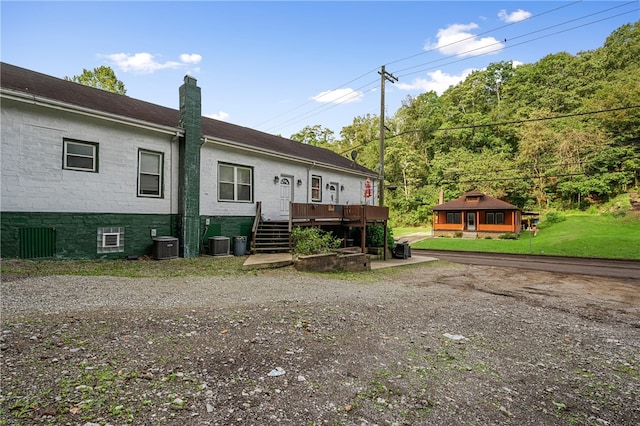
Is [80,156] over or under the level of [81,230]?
over

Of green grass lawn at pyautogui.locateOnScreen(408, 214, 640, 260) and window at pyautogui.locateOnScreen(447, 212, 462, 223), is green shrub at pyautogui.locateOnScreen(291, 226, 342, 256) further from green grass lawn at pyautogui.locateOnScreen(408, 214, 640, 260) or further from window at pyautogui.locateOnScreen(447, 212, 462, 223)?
window at pyautogui.locateOnScreen(447, 212, 462, 223)

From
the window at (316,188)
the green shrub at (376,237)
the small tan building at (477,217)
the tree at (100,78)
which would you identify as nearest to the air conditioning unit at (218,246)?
the window at (316,188)

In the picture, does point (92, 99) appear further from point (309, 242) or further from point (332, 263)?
point (332, 263)

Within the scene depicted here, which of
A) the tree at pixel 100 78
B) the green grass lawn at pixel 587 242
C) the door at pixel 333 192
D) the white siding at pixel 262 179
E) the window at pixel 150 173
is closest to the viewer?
the window at pixel 150 173

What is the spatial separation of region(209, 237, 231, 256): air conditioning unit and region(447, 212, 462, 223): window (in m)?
29.2

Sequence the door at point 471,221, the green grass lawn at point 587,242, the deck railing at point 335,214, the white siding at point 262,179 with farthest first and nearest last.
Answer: the door at point 471,221
the green grass lawn at point 587,242
the deck railing at point 335,214
the white siding at point 262,179

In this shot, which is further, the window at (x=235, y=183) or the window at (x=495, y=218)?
the window at (x=495, y=218)

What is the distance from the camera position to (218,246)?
10.8 metres

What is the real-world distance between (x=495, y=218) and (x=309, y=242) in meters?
28.0

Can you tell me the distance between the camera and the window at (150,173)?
9.78 meters

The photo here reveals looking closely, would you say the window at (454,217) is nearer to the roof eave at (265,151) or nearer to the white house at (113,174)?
the roof eave at (265,151)

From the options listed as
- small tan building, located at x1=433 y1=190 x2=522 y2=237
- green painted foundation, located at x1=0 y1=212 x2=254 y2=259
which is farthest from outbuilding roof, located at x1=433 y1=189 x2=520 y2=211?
green painted foundation, located at x1=0 y1=212 x2=254 y2=259

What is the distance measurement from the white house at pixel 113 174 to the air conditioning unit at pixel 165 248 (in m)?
0.35

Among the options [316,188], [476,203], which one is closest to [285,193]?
[316,188]
